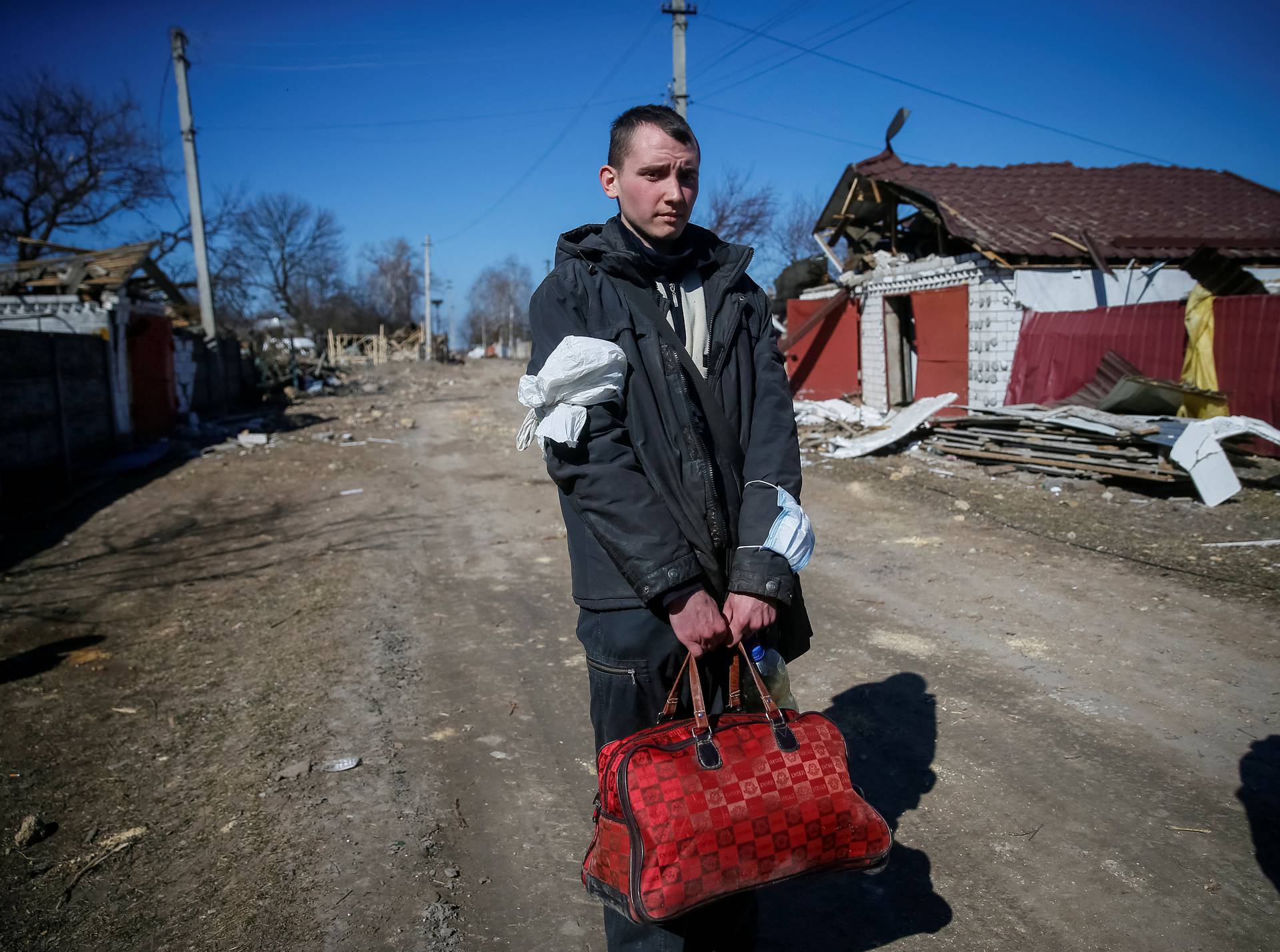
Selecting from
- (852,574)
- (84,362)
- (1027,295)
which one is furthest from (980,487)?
(84,362)

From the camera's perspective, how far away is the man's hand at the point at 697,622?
5.40ft

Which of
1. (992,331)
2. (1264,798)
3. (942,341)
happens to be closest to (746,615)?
(1264,798)

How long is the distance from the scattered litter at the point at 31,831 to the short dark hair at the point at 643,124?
295cm

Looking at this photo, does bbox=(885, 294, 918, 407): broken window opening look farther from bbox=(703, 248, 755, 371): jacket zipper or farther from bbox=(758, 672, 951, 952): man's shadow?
bbox=(703, 248, 755, 371): jacket zipper

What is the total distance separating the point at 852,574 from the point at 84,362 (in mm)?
10329

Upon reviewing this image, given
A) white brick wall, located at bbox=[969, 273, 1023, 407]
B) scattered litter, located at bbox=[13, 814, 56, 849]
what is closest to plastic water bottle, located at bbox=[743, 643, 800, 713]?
scattered litter, located at bbox=[13, 814, 56, 849]

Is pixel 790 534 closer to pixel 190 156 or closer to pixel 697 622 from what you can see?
pixel 697 622

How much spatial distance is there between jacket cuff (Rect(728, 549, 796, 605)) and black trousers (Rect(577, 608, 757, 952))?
0.19m

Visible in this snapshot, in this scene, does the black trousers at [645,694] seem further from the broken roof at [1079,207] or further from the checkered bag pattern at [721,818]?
the broken roof at [1079,207]

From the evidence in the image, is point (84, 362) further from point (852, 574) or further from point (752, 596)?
point (752, 596)

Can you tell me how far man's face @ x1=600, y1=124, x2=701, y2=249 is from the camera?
185 centimetres

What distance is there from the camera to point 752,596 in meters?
1.69

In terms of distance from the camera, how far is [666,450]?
1.78m

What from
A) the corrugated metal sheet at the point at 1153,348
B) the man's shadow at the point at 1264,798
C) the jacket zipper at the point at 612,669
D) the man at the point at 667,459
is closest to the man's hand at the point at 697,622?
the man at the point at 667,459
